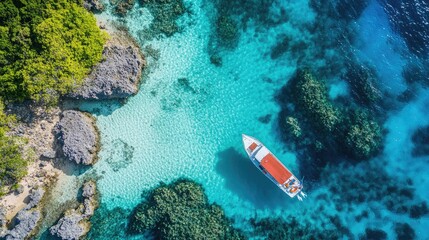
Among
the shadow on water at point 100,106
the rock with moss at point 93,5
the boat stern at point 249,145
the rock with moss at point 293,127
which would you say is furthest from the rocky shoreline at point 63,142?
the rock with moss at point 293,127

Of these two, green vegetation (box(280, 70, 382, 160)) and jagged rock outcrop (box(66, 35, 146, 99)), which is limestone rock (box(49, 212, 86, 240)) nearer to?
jagged rock outcrop (box(66, 35, 146, 99))

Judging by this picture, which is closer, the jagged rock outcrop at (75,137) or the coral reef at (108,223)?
the jagged rock outcrop at (75,137)

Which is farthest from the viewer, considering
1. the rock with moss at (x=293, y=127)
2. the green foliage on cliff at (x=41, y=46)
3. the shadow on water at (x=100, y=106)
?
the rock with moss at (x=293, y=127)

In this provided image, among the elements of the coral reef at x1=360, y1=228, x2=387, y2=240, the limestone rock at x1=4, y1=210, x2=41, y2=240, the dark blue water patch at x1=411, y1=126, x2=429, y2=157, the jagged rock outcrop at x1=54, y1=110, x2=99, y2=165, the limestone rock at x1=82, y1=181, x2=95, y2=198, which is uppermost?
the dark blue water patch at x1=411, y1=126, x2=429, y2=157

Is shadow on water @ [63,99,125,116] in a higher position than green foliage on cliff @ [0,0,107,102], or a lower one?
lower

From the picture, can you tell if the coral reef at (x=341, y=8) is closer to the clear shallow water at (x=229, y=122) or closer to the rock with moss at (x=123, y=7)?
the clear shallow water at (x=229, y=122)

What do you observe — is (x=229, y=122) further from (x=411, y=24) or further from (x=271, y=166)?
(x=411, y=24)

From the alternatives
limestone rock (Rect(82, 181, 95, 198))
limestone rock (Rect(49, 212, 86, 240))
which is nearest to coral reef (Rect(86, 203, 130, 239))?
limestone rock (Rect(49, 212, 86, 240))

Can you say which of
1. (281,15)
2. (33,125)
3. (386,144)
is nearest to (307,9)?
(281,15)

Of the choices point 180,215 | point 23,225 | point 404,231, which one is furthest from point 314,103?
point 23,225

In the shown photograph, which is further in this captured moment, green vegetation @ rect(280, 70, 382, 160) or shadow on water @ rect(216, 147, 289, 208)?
shadow on water @ rect(216, 147, 289, 208)
